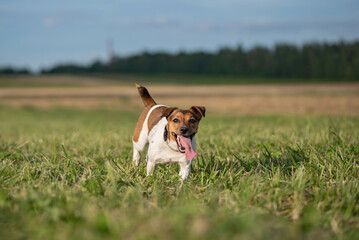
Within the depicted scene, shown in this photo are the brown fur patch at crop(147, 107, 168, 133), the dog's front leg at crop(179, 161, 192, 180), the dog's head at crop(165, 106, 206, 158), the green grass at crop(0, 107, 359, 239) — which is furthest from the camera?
the brown fur patch at crop(147, 107, 168, 133)

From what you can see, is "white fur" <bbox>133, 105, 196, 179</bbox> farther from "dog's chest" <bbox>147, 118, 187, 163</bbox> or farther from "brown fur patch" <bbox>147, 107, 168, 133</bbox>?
"brown fur patch" <bbox>147, 107, 168, 133</bbox>

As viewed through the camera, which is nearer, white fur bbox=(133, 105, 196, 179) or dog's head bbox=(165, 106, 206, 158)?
dog's head bbox=(165, 106, 206, 158)

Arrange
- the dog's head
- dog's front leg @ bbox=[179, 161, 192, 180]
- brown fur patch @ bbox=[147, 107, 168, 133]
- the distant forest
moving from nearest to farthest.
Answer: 1. the dog's head
2. dog's front leg @ bbox=[179, 161, 192, 180]
3. brown fur patch @ bbox=[147, 107, 168, 133]
4. the distant forest

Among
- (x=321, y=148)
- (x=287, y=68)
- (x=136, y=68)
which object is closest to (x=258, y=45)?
(x=287, y=68)

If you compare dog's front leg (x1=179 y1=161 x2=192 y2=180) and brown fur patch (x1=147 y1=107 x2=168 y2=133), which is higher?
brown fur patch (x1=147 y1=107 x2=168 y2=133)

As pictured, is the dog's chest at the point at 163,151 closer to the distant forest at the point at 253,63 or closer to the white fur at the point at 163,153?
the white fur at the point at 163,153

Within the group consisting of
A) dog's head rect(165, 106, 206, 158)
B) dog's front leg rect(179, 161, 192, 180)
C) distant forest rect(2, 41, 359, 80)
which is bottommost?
dog's front leg rect(179, 161, 192, 180)

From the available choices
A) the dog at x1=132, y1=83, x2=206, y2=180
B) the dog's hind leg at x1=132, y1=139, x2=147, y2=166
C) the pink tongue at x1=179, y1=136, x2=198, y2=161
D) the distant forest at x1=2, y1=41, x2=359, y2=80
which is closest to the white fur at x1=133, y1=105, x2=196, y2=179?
the dog at x1=132, y1=83, x2=206, y2=180

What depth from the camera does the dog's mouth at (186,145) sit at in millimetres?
4238

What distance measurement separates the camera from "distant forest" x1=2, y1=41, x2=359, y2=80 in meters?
54.8

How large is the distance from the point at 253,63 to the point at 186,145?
235 ft

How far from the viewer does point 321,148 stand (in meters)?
5.72

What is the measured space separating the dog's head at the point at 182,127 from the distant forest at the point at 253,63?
5295 cm

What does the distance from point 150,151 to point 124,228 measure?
2.11m
